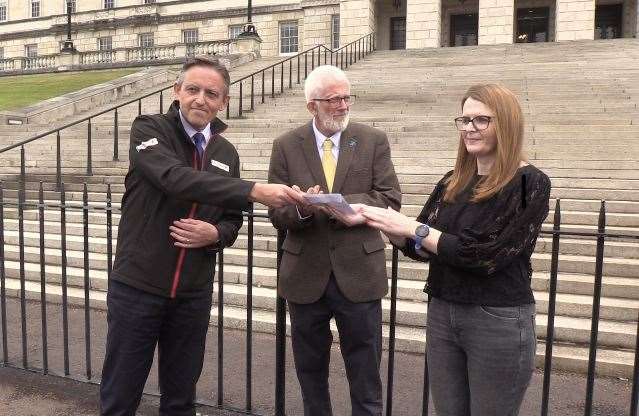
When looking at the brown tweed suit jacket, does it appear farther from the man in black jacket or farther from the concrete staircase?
the concrete staircase

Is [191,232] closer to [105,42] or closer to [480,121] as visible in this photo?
[480,121]

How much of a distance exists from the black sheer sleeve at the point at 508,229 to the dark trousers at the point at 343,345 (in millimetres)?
910

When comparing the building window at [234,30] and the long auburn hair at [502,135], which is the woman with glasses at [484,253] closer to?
the long auburn hair at [502,135]

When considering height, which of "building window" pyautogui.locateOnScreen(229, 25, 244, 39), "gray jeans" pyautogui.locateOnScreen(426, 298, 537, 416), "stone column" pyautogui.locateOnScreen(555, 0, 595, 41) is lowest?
"gray jeans" pyautogui.locateOnScreen(426, 298, 537, 416)

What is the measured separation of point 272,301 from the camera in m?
6.04

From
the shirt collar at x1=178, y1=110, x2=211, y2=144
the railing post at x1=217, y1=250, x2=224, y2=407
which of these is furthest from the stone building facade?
the shirt collar at x1=178, y1=110, x2=211, y2=144

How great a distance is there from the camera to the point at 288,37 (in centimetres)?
3809

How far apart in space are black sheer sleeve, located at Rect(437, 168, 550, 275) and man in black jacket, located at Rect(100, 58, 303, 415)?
118 centimetres

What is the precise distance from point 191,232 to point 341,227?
0.79 m

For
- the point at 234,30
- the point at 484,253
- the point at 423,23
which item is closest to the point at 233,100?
the point at 484,253

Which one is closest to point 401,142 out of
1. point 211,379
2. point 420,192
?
point 420,192

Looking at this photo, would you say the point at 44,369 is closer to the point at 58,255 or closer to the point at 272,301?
the point at 272,301

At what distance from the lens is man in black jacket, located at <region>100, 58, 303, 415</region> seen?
273 cm

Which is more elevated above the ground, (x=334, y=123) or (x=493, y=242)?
(x=334, y=123)
